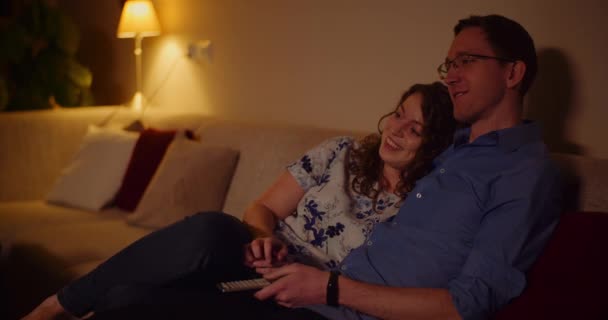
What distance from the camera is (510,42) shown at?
1.50m

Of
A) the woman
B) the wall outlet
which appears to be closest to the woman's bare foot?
the woman

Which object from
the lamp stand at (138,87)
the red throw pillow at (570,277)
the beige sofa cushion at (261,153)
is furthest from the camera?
the lamp stand at (138,87)

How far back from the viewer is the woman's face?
171cm

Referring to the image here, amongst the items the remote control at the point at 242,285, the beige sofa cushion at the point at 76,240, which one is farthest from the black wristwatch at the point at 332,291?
the beige sofa cushion at the point at 76,240

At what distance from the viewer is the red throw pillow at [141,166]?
8.96ft

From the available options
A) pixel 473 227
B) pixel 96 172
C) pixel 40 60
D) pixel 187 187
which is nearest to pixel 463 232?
pixel 473 227

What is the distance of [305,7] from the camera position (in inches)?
107

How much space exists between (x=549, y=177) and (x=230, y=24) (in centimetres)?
205

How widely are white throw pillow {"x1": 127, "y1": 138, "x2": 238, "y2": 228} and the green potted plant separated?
4.14 ft

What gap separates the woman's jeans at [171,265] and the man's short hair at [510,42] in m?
0.77

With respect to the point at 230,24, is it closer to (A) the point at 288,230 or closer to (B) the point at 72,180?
(B) the point at 72,180

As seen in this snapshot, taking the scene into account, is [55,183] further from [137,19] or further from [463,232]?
[463,232]

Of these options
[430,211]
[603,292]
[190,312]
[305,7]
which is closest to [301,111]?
[305,7]

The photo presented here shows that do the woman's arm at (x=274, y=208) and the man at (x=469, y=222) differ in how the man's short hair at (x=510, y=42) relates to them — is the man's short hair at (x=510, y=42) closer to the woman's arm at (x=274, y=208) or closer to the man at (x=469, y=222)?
the man at (x=469, y=222)
